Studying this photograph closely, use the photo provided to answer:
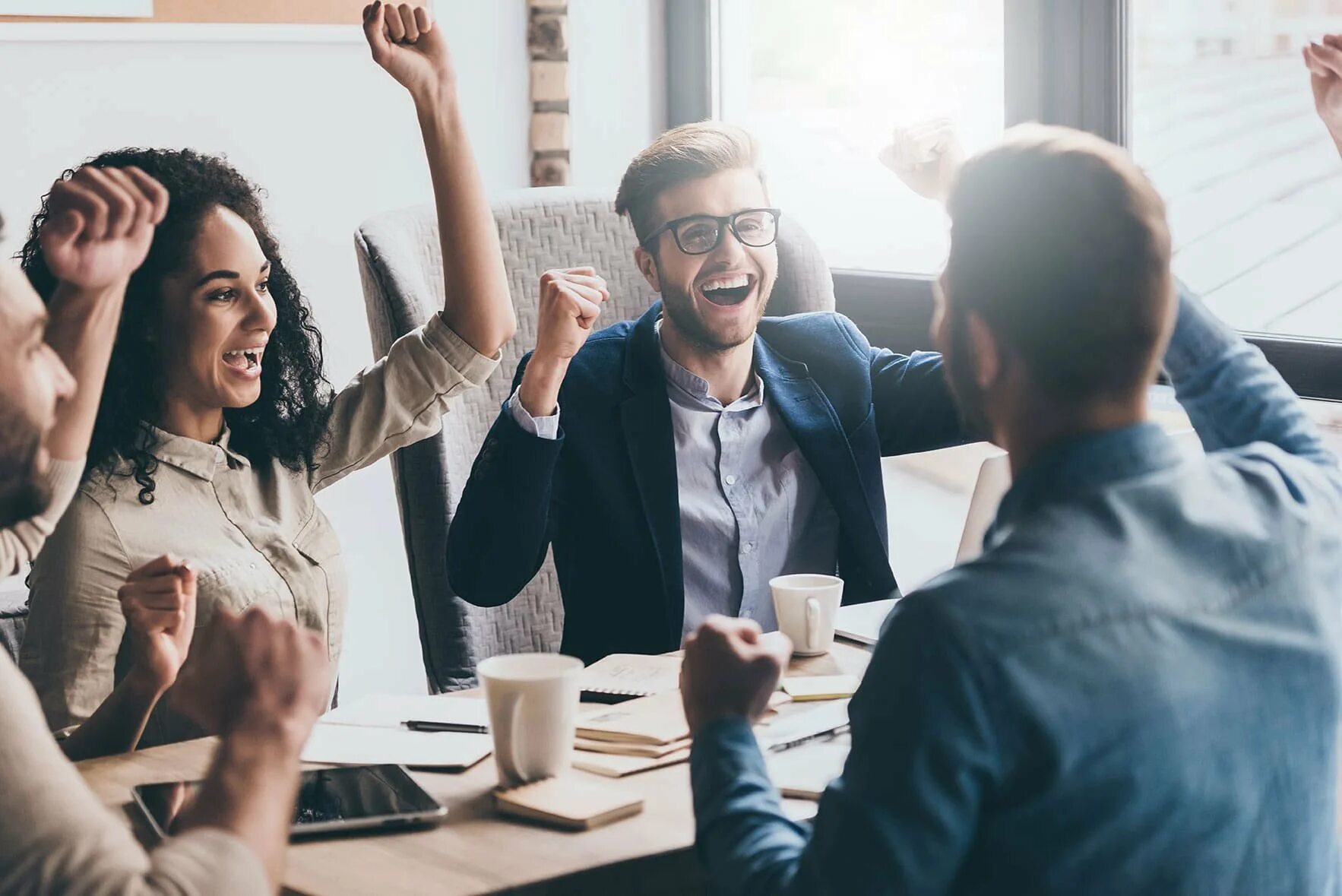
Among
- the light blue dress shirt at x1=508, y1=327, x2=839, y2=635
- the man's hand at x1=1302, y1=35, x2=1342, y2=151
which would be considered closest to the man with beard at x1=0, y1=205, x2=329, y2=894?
the light blue dress shirt at x1=508, y1=327, x2=839, y2=635

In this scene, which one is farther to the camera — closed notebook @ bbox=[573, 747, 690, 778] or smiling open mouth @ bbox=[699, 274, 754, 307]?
smiling open mouth @ bbox=[699, 274, 754, 307]

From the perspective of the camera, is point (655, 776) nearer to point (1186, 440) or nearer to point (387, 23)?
point (1186, 440)

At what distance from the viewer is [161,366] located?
1.70 metres

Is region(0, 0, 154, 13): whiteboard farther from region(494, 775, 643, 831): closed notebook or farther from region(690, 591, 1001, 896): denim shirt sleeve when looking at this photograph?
region(690, 591, 1001, 896): denim shirt sleeve

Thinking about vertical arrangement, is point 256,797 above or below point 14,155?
below

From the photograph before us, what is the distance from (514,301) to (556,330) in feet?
1.67

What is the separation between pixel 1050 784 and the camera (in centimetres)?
80

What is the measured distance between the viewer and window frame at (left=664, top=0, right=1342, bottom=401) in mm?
2074

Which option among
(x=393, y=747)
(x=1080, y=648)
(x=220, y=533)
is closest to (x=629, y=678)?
(x=393, y=747)

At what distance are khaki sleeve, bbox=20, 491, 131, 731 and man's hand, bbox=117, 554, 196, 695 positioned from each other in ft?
0.72

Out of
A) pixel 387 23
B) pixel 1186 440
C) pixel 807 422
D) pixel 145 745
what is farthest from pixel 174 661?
pixel 1186 440

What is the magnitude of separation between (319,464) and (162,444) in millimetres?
224

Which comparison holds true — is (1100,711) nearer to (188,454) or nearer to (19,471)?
(19,471)

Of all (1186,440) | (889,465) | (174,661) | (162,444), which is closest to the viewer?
(174,661)
